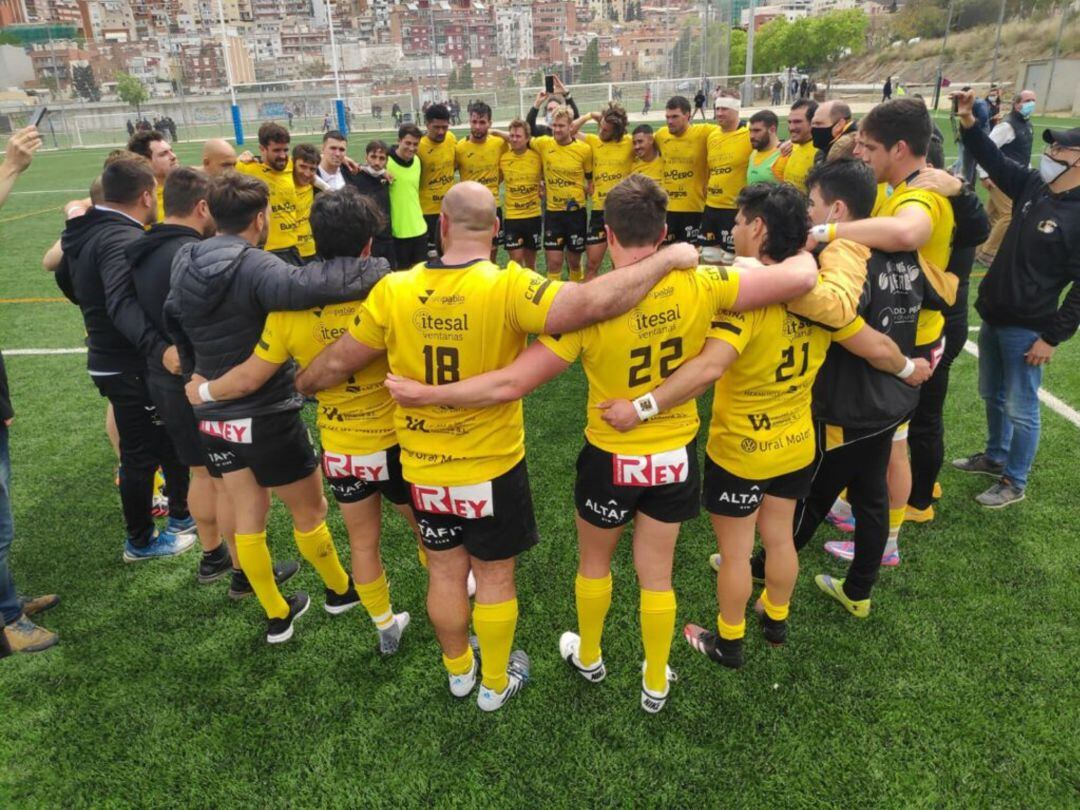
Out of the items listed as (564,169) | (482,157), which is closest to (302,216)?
(482,157)

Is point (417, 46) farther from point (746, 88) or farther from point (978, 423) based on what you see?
point (978, 423)

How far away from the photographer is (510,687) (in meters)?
3.13

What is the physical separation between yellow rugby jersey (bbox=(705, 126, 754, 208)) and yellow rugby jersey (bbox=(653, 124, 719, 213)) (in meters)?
0.14

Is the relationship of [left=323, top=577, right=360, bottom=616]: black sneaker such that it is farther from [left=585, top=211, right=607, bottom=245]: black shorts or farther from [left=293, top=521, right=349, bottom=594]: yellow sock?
[left=585, top=211, right=607, bottom=245]: black shorts

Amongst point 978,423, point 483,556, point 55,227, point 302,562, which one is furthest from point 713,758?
point 55,227

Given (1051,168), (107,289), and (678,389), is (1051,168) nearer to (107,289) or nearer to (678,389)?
(678,389)

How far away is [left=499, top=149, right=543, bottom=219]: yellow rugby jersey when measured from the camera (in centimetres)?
930

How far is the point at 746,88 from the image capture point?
40031mm

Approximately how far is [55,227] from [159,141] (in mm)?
14184

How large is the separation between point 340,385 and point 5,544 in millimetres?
2174

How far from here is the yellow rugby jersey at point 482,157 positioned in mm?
9258

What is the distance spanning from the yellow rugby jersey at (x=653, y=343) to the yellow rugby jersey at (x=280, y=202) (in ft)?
20.2

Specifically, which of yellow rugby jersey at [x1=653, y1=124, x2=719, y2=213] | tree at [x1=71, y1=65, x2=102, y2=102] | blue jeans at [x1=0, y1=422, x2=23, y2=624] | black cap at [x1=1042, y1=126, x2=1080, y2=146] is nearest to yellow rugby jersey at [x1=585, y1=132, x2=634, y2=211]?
yellow rugby jersey at [x1=653, y1=124, x2=719, y2=213]

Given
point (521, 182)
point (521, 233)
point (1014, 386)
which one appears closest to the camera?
point (1014, 386)
